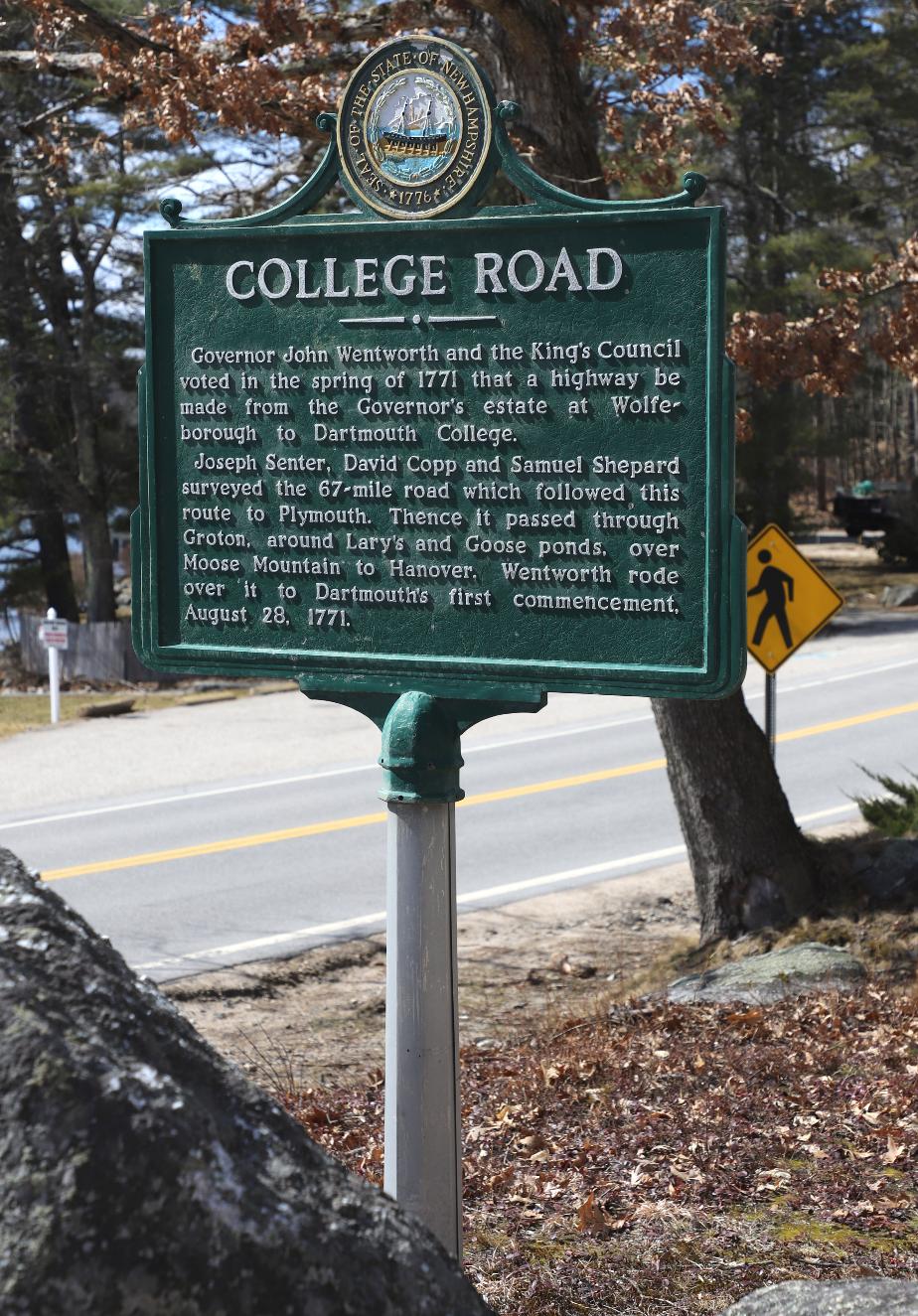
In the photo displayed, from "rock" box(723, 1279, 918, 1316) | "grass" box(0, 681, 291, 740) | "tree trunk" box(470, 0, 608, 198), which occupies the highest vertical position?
"tree trunk" box(470, 0, 608, 198)

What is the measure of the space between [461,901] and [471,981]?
6.44ft

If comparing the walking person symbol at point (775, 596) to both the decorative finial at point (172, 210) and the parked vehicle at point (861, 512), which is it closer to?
the decorative finial at point (172, 210)

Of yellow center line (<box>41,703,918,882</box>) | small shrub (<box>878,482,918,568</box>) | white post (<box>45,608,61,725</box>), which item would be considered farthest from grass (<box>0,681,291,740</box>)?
small shrub (<box>878,482,918,568</box>)

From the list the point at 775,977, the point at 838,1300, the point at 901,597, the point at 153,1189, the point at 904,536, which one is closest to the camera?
the point at 153,1189

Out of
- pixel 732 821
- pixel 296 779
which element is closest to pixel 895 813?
pixel 732 821

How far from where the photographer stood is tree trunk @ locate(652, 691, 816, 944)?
30.1 feet

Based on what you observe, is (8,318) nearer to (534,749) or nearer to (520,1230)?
(534,749)

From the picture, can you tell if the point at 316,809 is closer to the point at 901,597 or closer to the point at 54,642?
the point at 54,642

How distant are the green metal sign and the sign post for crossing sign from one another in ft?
20.8

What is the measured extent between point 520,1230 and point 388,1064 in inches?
34.9

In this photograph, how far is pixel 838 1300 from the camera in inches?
128

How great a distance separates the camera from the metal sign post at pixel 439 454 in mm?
4250

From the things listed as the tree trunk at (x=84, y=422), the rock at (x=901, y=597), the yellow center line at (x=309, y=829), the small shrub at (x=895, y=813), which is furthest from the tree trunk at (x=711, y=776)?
the rock at (x=901, y=597)

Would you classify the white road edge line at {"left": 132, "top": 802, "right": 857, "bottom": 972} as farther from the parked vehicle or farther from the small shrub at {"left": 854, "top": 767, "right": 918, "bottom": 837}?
the parked vehicle
